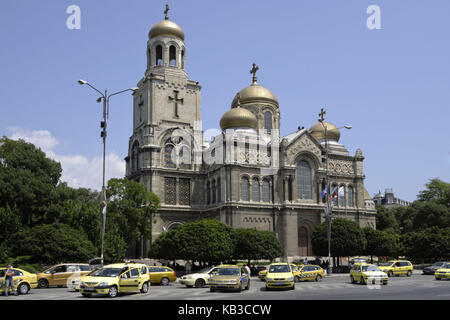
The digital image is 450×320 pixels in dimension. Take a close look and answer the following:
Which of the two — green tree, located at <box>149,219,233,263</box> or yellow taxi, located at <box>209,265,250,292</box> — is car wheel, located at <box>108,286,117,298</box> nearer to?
yellow taxi, located at <box>209,265,250,292</box>

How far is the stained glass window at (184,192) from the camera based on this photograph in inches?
2522

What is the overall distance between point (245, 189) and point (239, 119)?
11511mm

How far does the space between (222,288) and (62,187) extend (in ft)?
104

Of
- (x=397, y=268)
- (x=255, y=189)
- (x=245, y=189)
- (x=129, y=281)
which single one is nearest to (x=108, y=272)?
(x=129, y=281)

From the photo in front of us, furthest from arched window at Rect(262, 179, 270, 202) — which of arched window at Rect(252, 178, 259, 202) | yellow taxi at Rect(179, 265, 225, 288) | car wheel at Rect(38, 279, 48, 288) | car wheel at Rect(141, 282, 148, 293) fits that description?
car wheel at Rect(141, 282, 148, 293)

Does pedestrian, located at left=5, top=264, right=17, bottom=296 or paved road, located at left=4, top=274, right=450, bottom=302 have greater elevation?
pedestrian, located at left=5, top=264, right=17, bottom=296

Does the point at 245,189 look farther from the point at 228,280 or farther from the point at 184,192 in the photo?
the point at 228,280

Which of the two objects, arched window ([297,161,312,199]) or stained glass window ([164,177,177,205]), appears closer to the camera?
stained glass window ([164,177,177,205])

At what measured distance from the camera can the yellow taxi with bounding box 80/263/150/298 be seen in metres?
22.3

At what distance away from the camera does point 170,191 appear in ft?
208

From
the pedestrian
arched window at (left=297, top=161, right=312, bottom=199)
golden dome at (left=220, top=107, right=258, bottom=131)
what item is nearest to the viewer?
the pedestrian

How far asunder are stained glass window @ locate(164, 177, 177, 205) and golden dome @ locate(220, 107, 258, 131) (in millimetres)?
11679

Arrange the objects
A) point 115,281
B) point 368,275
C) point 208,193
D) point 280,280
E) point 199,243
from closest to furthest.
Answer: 1. point 115,281
2. point 280,280
3. point 368,275
4. point 199,243
5. point 208,193
